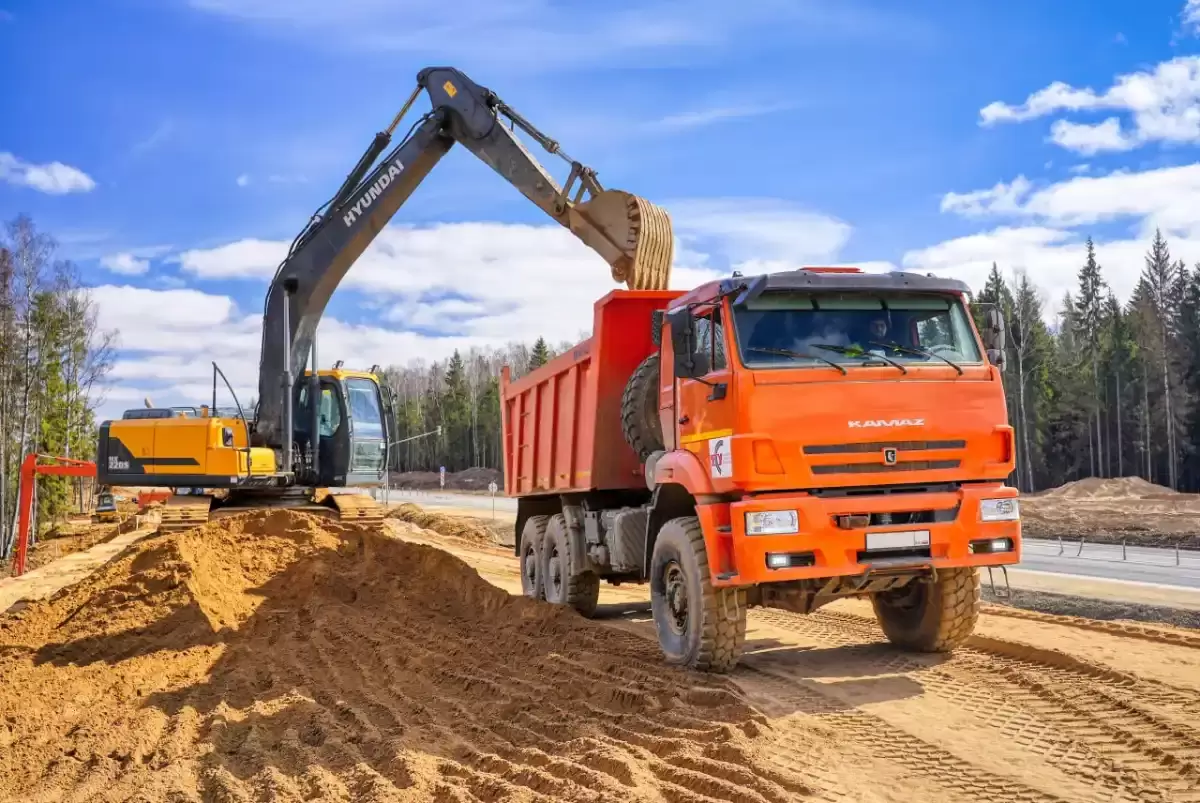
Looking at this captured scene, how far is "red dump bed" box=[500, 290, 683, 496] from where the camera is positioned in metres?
9.95

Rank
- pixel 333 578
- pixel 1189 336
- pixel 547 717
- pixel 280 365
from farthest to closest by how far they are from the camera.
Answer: pixel 1189 336 → pixel 280 365 → pixel 333 578 → pixel 547 717

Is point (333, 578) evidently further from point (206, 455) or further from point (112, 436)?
point (112, 436)

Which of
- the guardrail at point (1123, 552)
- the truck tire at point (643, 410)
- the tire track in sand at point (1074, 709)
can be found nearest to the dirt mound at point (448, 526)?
the guardrail at point (1123, 552)

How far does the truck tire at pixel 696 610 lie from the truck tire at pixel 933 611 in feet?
4.90

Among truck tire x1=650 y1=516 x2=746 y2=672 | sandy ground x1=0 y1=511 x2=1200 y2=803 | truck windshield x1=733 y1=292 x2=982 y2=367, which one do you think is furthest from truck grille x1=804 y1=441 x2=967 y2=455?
sandy ground x1=0 y1=511 x2=1200 y2=803

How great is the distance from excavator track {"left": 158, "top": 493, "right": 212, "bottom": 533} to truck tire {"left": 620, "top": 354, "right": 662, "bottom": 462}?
7416mm

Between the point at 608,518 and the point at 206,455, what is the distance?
7192 millimetres

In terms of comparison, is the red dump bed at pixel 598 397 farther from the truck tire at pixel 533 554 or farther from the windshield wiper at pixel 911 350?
the windshield wiper at pixel 911 350

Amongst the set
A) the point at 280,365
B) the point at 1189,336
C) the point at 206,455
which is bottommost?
the point at 206,455

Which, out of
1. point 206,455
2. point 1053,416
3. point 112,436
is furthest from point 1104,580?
point 1053,416

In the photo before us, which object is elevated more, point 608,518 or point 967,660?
point 608,518

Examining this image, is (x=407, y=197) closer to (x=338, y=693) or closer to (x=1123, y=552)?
(x=338, y=693)

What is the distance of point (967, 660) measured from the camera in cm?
823

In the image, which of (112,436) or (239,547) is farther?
(112,436)
